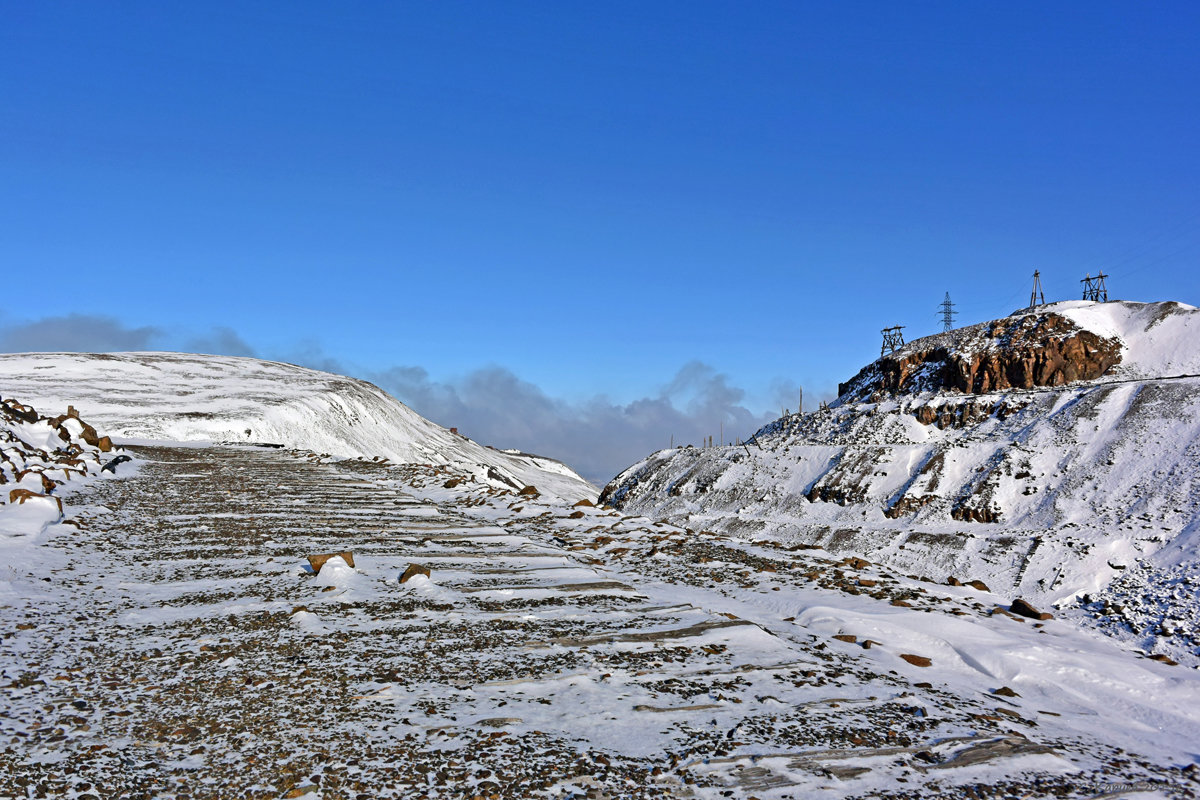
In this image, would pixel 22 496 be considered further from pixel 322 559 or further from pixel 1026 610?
pixel 1026 610

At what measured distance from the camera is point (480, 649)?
4.68 m

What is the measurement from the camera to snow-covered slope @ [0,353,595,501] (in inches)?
1827

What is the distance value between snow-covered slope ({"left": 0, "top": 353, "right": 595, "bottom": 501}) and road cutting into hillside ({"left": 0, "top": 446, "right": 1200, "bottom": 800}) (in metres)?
30.3

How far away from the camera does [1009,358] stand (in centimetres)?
5497

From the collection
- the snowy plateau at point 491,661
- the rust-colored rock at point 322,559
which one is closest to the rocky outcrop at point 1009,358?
the snowy plateau at point 491,661

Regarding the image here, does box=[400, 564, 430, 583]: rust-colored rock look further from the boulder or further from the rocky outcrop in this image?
the rocky outcrop

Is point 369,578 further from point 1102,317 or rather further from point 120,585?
point 1102,317

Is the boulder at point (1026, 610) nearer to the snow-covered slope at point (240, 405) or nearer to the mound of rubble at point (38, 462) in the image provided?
the mound of rubble at point (38, 462)

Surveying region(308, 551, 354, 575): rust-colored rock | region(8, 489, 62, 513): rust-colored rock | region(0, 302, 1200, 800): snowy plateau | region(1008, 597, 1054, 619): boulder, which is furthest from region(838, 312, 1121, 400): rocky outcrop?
region(8, 489, 62, 513): rust-colored rock

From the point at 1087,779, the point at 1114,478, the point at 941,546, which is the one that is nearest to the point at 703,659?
the point at 1087,779

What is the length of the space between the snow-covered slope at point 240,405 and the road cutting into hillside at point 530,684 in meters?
30.3

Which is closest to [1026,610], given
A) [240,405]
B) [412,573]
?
[412,573]

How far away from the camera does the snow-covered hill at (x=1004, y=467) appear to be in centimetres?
2981

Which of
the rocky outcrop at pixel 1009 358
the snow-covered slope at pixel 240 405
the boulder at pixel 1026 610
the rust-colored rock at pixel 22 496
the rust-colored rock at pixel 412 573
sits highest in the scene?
the rocky outcrop at pixel 1009 358
